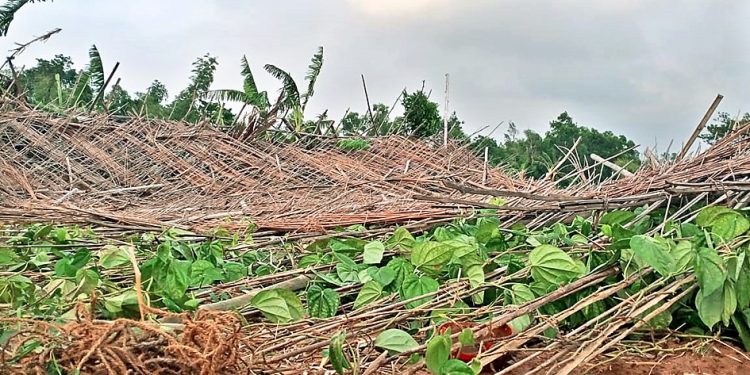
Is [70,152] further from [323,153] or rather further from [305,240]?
[305,240]

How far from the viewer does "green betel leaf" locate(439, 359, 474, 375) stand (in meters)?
1.30

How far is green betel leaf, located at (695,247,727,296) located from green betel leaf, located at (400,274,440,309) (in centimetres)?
74

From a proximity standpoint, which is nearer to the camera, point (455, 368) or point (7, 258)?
point (455, 368)

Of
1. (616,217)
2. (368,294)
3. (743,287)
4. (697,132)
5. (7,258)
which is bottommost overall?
(7,258)

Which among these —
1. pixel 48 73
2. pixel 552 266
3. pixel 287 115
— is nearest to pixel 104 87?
pixel 287 115

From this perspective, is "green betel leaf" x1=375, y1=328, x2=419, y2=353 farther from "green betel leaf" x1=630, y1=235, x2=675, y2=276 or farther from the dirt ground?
"green betel leaf" x1=630, y1=235, x2=675, y2=276

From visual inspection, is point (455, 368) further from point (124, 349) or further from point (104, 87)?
point (104, 87)

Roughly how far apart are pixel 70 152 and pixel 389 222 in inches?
194

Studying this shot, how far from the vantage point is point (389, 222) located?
11.3 feet

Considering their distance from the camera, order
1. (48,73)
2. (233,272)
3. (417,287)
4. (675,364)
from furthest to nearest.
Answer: (48,73)
(233,272)
(417,287)
(675,364)

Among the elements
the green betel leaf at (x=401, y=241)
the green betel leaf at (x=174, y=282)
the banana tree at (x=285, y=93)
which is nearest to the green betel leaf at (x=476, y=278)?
the green betel leaf at (x=401, y=241)

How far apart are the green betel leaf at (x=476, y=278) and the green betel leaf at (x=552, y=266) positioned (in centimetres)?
16

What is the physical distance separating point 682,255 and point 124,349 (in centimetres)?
150

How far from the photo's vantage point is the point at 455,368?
4.29ft
